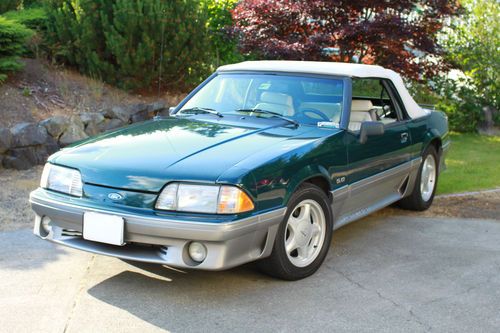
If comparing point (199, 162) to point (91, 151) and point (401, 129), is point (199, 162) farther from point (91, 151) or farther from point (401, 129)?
point (401, 129)

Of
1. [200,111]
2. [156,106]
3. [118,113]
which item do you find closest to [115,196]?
[200,111]

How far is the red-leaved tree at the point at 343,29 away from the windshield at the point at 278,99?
394 centimetres

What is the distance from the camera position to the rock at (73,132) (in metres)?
7.96

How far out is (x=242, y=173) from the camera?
12.7ft

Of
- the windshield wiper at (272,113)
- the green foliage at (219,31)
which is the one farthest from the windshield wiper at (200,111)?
the green foliage at (219,31)

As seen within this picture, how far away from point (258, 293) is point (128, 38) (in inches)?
229

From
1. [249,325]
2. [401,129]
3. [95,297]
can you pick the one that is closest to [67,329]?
[95,297]

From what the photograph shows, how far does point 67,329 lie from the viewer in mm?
3604

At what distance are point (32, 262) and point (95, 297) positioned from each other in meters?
0.94

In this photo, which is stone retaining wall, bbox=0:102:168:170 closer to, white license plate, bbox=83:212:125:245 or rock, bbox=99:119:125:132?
rock, bbox=99:119:125:132

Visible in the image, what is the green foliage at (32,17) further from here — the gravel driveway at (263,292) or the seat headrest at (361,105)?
the seat headrest at (361,105)

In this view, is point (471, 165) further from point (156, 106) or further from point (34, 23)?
point (34, 23)

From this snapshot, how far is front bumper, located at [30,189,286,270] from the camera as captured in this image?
376cm

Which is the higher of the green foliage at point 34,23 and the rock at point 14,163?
the green foliage at point 34,23
